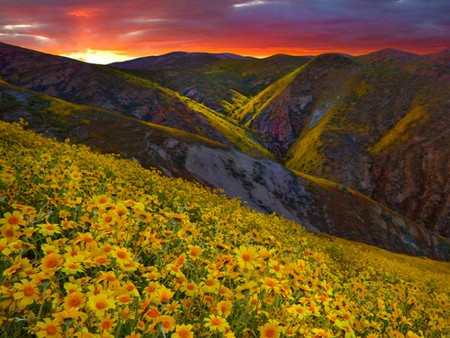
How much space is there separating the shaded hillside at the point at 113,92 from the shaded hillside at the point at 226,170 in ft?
155

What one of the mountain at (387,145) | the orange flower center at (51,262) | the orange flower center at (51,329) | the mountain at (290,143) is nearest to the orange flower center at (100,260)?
the orange flower center at (51,262)

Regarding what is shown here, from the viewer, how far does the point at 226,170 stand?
262 ft

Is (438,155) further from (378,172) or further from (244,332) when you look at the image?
(244,332)

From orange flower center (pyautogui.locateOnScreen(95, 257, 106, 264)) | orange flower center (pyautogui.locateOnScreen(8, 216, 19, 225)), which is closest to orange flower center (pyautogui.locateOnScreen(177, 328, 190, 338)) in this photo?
orange flower center (pyautogui.locateOnScreen(95, 257, 106, 264))

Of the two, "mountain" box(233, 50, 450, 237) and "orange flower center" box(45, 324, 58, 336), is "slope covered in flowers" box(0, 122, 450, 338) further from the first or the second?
"mountain" box(233, 50, 450, 237)

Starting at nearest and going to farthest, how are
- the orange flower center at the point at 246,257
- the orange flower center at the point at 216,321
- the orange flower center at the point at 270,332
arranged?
1. the orange flower center at the point at 216,321
2. the orange flower center at the point at 270,332
3. the orange flower center at the point at 246,257

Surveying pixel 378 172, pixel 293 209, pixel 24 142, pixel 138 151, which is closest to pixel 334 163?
pixel 378 172

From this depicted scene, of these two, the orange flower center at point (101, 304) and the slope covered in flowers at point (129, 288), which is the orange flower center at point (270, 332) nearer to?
the slope covered in flowers at point (129, 288)

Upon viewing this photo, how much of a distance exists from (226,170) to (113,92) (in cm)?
9785

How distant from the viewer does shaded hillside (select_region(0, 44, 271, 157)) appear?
142625mm

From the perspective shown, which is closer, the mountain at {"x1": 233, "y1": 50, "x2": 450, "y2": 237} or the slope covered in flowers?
the slope covered in flowers

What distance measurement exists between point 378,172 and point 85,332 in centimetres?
16212

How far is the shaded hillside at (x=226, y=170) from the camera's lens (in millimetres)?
73000

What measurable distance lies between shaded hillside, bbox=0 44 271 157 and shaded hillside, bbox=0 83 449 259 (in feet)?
155
